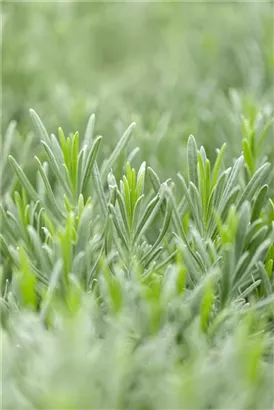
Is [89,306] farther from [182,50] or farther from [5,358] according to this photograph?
[182,50]

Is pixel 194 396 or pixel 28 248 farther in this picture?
pixel 28 248

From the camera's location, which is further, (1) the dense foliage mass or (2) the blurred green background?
(2) the blurred green background

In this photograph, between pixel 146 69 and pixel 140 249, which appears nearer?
pixel 140 249

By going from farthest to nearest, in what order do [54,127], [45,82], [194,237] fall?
[45,82] → [54,127] → [194,237]

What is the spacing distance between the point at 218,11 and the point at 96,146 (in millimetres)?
601

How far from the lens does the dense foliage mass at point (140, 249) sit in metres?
0.39

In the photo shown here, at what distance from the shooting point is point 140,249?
53 cm

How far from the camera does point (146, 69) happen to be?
1066mm

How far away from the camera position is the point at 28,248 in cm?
55

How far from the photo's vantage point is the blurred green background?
771 mm

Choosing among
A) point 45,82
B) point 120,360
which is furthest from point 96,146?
point 45,82

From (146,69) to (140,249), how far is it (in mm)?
587

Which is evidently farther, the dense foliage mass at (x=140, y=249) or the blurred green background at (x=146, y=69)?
the blurred green background at (x=146, y=69)

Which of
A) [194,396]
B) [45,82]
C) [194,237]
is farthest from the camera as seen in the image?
[45,82]
